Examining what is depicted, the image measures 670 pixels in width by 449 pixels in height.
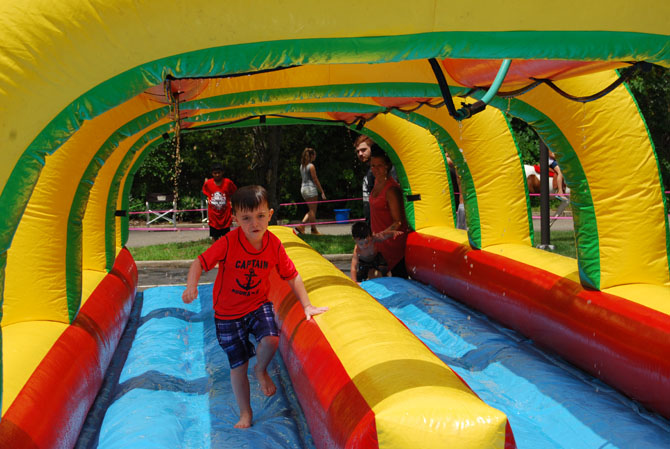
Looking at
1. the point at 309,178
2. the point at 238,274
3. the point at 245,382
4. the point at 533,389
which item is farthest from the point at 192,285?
the point at 309,178

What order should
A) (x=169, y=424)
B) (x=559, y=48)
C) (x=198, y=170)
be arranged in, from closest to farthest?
(x=559, y=48) < (x=169, y=424) < (x=198, y=170)

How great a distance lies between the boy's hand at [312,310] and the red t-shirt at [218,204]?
5215mm

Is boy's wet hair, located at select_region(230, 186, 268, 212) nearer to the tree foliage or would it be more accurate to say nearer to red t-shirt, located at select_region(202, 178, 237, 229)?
red t-shirt, located at select_region(202, 178, 237, 229)

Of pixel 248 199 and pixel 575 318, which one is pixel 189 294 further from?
pixel 575 318

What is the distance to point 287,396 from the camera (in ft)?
12.8

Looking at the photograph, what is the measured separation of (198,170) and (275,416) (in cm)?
1369

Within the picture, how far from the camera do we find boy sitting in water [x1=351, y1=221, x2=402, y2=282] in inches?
248

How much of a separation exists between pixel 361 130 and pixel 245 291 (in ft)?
12.5

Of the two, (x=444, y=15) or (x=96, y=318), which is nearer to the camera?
(x=444, y=15)

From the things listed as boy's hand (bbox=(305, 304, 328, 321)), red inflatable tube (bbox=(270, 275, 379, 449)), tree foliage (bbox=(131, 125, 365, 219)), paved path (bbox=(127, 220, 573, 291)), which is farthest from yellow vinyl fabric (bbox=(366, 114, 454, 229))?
tree foliage (bbox=(131, 125, 365, 219))

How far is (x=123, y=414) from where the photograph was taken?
11.2ft

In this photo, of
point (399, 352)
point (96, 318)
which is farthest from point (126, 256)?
point (399, 352)

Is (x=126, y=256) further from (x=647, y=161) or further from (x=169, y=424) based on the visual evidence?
(x=647, y=161)

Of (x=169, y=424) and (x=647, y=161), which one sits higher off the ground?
(x=647, y=161)
